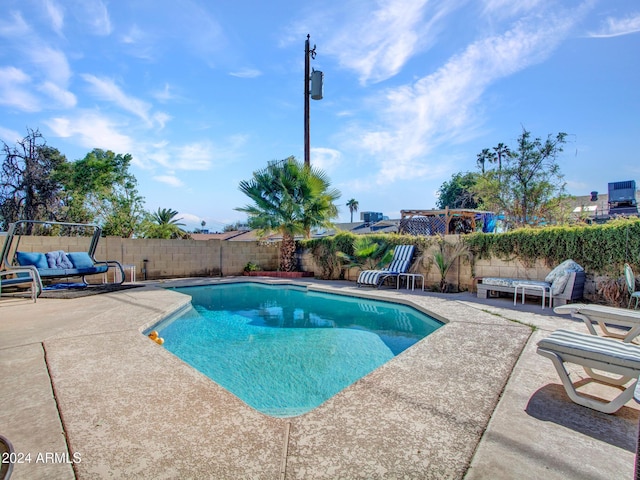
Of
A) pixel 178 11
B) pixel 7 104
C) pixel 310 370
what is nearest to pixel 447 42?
pixel 178 11

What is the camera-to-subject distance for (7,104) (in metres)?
9.62

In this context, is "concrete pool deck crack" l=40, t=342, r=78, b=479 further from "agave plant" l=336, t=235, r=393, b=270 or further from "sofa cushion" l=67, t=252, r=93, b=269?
"agave plant" l=336, t=235, r=393, b=270

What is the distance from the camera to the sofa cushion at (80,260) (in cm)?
820

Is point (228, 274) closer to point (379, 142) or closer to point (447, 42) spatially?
point (379, 142)

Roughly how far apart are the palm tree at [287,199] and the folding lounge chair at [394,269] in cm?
358

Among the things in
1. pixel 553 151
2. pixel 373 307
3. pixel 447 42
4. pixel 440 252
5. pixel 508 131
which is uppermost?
pixel 447 42

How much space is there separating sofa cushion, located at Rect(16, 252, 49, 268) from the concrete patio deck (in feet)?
16.8

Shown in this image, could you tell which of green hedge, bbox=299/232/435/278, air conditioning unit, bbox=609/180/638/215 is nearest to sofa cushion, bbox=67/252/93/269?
green hedge, bbox=299/232/435/278

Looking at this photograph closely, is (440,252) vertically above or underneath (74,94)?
underneath

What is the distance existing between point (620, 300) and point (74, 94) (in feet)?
44.7

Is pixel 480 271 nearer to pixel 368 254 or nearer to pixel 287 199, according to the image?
pixel 368 254

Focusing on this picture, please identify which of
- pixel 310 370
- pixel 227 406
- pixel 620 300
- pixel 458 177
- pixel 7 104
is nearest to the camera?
pixel 227 406

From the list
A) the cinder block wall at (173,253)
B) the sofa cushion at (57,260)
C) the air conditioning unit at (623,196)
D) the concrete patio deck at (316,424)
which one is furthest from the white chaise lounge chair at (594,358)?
the air conditioning unit at (623,196)

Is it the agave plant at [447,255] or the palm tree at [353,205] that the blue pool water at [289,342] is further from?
the palm tree at [353,205]
